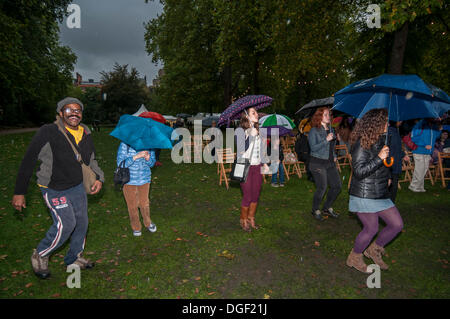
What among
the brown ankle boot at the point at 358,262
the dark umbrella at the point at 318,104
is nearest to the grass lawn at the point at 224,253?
the brown ankle boot at the point at 358,262

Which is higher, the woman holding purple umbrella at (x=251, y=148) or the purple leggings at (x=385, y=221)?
the woman holding purple umbrella at (x=251, y=148)

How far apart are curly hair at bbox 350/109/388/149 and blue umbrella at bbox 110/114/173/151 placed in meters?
2.74

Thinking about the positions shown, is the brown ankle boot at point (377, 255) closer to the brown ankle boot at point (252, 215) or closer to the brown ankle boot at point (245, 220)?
the brown ankle boot at point (252, 215)

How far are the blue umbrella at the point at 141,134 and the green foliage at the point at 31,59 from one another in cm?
1445

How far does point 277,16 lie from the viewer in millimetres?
12680

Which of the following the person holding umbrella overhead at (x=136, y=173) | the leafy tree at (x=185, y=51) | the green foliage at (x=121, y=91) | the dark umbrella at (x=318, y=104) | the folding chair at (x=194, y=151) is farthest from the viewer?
the green foliage at (x=121, y=91)

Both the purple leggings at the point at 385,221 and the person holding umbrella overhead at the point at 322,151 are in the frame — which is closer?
the purple leggings at the point at 385,221

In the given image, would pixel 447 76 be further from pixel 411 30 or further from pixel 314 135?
pixel 314 135

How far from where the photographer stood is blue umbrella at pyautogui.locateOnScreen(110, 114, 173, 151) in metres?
4.20

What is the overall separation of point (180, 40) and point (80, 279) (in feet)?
68.9

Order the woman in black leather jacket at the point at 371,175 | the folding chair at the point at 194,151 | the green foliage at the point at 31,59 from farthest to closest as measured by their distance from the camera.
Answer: the green foliage at the point at 31,59
the folding chair at the point at 194,151
the woman in black leather jacket at the point at 371,175

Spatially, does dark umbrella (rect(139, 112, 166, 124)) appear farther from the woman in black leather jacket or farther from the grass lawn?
the woman in black leather jacket

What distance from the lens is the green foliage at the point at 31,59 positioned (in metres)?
15.6

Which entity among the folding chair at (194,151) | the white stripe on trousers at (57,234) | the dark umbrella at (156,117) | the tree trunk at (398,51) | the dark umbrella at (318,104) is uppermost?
the tree trunk at (398,51)
